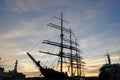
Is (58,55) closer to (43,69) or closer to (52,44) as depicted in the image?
(52,44)

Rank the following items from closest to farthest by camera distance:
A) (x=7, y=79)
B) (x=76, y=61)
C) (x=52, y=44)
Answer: (x=52, y=44), (x=7, y=79), (x=76, y=61)

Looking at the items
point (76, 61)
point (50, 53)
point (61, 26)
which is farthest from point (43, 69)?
point (76, 61)

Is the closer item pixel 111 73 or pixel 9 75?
pixel 111 73

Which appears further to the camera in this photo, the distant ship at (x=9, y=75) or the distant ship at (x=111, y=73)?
the distant ship at (x=9, y=75)

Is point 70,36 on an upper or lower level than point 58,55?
upper

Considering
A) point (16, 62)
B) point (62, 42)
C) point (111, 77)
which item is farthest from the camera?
point (16, 62)

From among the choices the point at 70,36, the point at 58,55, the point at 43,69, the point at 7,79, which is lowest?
the point at 7,79

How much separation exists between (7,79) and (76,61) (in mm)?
31579

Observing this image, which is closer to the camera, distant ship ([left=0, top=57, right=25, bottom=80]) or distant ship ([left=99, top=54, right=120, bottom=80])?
distant ship ([left=99, top=54, right=120, bottom=80])

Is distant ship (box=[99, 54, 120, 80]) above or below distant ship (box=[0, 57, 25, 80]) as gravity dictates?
above

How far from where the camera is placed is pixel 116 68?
1120 centimetres

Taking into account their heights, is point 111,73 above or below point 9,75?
above

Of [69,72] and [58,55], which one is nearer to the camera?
[58,55]

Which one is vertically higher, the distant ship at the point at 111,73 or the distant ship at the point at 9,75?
the distant ship at the point at 111,73
